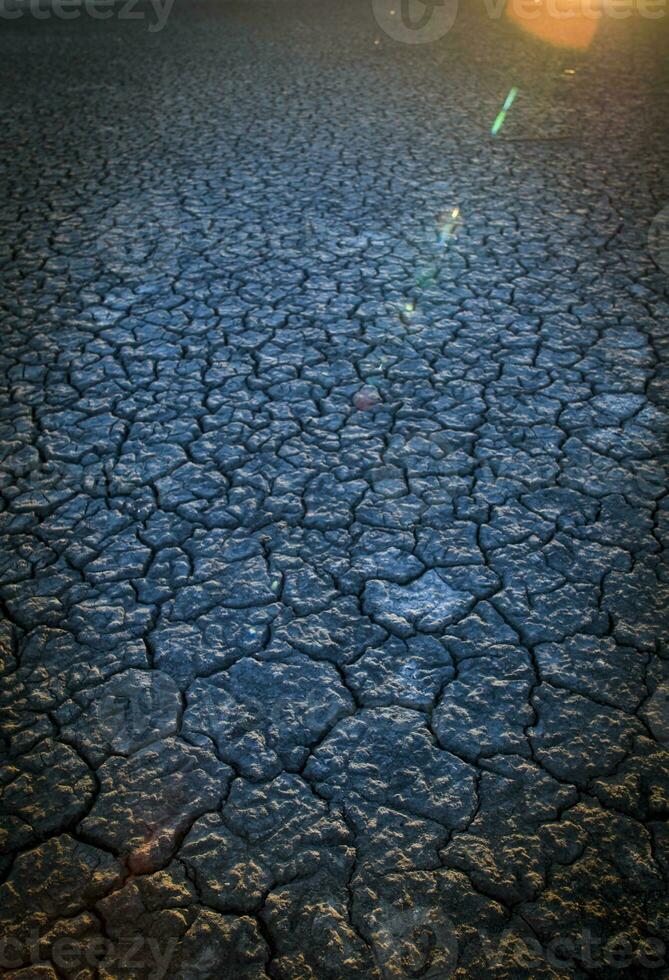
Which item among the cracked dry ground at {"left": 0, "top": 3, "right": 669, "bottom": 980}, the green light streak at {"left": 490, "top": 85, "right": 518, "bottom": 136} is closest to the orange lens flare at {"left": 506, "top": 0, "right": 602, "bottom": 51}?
the green light streak at {"left": 490, "top": 85, "right": 518, "bottom": 136}

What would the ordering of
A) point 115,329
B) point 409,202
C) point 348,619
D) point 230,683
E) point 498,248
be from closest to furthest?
point 230,683
point 348,619
point 115,329
point 498,248
point 409,202

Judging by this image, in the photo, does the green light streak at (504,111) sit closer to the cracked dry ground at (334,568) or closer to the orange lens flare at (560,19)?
the cracked dry ground at (334,568)

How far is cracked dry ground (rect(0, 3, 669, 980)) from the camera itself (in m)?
1.64

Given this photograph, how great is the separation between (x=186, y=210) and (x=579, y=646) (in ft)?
13.1

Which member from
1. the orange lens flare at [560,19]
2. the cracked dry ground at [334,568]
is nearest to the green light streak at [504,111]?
the cracked dry ground at [334,568]

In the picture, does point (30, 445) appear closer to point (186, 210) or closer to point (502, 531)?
point (502, 531)

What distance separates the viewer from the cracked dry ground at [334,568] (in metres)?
1.64

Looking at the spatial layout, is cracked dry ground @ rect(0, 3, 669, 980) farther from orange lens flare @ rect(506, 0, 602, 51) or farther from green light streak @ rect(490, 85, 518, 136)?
orange lens flare @ rect(506, 0, 602, 51)

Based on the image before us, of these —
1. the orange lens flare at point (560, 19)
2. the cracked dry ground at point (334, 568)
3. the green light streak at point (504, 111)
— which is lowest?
the cracked dry ground at point (334, 568)

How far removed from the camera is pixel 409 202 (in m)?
4.86

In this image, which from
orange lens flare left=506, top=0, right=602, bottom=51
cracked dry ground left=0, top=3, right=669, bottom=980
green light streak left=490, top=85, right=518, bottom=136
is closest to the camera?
cracked dry ground left=0, top=3, right=669, bottom=980

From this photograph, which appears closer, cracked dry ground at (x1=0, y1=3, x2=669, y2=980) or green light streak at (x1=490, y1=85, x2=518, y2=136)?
cracked dry ground at (x1=0, y1=3, x2=669, y2=980)

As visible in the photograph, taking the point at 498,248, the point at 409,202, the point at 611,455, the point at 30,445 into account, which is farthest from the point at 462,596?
the point at 409,202

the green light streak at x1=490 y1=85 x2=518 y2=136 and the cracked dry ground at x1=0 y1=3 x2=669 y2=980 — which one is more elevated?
the green light streak at x1=490 y1=85 x2=518 y2=136
